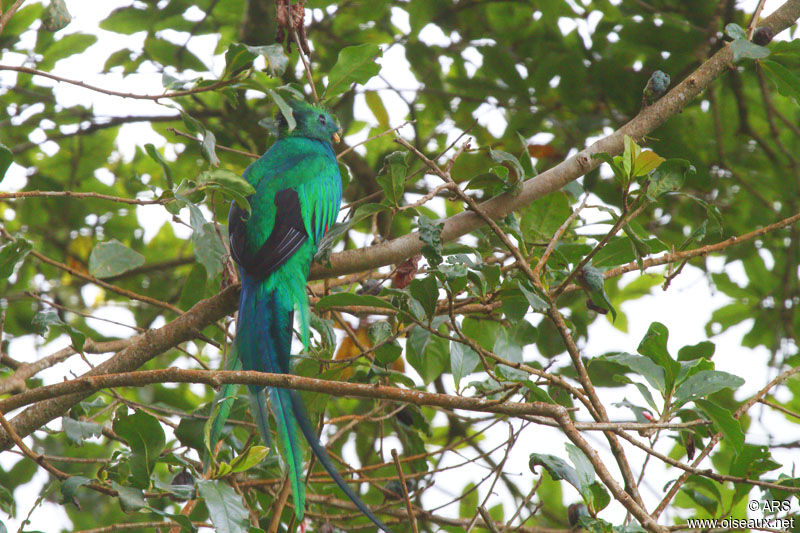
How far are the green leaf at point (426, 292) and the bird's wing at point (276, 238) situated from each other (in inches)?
25.2

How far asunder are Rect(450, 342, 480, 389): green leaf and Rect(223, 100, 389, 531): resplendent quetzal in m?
0.42

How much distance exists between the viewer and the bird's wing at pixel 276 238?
7.91 ft

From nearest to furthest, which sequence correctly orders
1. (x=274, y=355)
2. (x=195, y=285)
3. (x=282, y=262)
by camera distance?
(x=274, y=355), (x=282, y=262), (x=195, y=285)

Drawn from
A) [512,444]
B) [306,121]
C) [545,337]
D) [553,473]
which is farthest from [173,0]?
[553,473]

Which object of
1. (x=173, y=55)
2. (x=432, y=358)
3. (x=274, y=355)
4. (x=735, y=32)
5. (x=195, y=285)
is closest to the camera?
(x=735, y=32)

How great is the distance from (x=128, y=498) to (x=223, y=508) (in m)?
0.24

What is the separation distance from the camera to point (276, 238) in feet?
8.19

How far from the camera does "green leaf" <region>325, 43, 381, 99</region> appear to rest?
2182 millimetres

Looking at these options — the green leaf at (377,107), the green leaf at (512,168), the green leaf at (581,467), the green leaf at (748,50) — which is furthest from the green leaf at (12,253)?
the green leaf at (377,107)

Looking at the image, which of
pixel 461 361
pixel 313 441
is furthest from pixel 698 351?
pixel 313 441

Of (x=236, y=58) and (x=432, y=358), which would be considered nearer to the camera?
(x=236, y=58)

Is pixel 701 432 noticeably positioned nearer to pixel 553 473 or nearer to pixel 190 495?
pixel 553 473

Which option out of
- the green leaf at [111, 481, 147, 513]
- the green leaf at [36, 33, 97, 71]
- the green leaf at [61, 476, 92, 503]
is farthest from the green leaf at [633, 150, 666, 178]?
the green leaf at [36, 33, 97, 71]

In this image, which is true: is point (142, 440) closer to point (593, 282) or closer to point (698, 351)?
point (593, 282)
